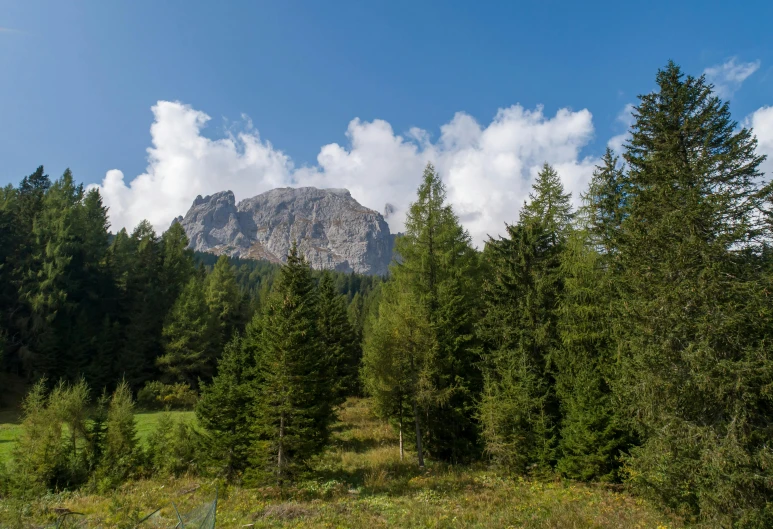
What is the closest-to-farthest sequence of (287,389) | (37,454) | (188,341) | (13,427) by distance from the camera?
1. (287,389)
2. (37,454)
3. (13,427)
4. (188,341)

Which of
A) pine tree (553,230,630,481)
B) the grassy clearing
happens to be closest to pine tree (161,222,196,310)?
the grassy clearing

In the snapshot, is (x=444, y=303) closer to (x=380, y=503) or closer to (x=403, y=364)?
(x=403, y=364)

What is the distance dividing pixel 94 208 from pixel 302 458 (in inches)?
1755

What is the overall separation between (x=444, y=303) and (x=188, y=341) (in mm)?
29134

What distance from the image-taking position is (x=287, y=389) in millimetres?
15469

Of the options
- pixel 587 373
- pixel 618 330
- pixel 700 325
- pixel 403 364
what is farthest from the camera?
pixel 403 364

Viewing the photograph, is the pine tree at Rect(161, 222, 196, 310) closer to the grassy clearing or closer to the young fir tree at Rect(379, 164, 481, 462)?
the grassy clearing

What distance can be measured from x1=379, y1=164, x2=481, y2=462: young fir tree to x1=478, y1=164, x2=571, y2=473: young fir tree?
122 cm

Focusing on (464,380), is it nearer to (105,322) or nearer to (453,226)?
(453,226)

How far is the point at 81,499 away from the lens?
50.4 feet

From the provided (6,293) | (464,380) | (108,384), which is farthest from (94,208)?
(464,380)

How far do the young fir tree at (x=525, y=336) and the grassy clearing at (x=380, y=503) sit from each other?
173 cm

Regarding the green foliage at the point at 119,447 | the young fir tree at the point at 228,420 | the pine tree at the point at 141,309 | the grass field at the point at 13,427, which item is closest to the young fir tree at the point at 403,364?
the young fir tree at the point at 228,420

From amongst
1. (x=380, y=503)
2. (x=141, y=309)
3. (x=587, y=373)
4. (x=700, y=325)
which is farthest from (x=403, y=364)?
(x=141, y=309)
